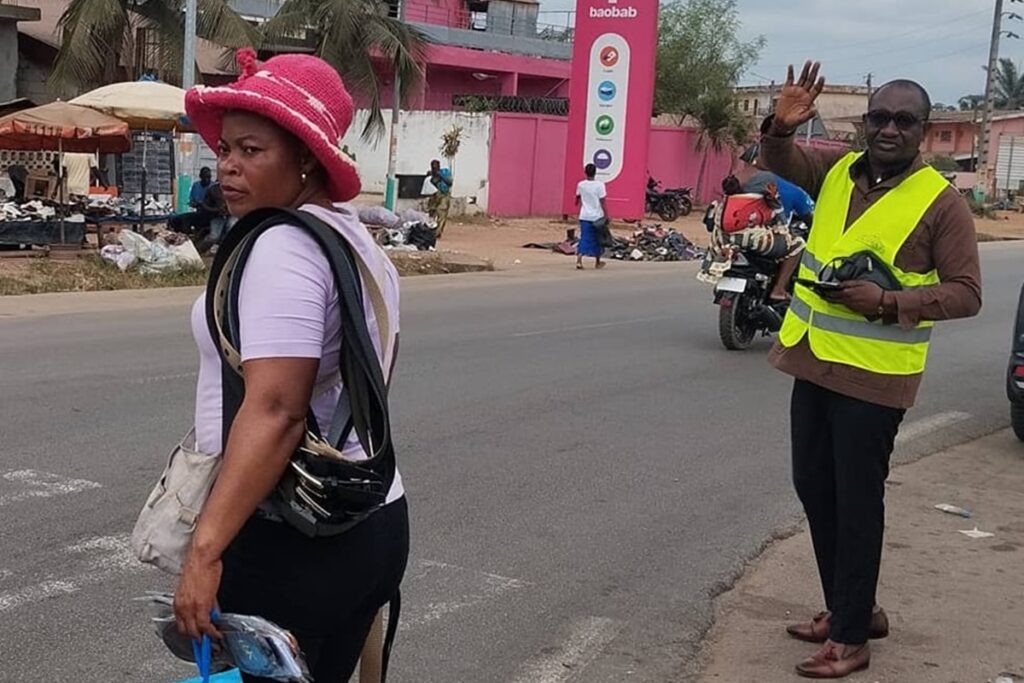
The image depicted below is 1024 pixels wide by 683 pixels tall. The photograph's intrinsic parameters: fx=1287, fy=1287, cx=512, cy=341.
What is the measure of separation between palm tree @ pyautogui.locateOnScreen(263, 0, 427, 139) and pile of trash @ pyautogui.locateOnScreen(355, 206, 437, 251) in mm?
5931

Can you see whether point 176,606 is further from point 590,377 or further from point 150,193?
point 150,193

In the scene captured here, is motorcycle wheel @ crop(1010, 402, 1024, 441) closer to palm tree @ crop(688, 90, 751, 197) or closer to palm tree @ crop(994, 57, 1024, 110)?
palm tree @ crop(688, 90, 751, 197)

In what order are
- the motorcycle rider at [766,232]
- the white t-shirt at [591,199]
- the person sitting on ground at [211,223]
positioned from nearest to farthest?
the motorcycle rider at [766,232] → the person sitting on ground at [211,223] → the white t-shirt at [591,199]

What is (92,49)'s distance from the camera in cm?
2534

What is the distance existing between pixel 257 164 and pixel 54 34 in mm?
29453

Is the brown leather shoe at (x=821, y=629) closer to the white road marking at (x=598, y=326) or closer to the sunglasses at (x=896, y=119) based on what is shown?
the sunglasses at (x=896, y=119)

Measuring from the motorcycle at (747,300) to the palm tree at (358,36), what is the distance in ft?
55.6

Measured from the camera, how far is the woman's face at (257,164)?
94.0 inches

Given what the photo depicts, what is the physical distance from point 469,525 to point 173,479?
3.91 metres

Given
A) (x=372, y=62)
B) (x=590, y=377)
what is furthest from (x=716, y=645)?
(x=372, y=62)

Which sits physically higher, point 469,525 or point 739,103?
point 739,103

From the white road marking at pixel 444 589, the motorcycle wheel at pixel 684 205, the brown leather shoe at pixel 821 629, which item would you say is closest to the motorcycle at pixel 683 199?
the motorcycle wheel at pixel 684 205

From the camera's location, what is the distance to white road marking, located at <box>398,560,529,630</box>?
4996 millimetres

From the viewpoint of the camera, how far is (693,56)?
47.1 m
